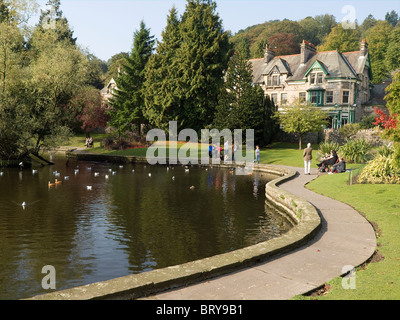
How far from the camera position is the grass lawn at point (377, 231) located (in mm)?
5723

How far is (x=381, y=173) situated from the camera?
17531mm

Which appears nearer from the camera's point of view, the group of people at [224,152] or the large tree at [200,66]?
the group of people at [224,152]

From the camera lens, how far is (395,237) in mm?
9078

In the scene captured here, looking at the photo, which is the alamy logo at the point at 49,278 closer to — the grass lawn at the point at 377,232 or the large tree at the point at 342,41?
the grass lawn at the point at 377,232

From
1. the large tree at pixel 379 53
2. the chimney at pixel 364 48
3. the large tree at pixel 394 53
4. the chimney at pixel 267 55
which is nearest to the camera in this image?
the chimney at pixel 364 48

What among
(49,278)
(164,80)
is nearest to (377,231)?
(49,278)

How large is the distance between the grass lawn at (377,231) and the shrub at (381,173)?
969 millimetres

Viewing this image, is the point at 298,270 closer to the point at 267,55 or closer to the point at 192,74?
the point at 192,74

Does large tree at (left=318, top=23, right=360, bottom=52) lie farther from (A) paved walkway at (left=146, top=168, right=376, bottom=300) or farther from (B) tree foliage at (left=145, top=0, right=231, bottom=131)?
(A) paved walkway at (left=146, top=168, right=376, bottom=300)

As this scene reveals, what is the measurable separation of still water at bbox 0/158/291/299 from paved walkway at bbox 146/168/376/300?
242cm

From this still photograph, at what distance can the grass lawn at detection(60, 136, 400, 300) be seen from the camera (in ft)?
18.8

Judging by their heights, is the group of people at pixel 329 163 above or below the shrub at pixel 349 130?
below

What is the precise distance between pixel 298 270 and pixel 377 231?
4.38 meters

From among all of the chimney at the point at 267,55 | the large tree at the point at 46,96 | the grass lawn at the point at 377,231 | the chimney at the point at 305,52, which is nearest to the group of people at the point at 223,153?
the grass lawn at the point at 377,231
